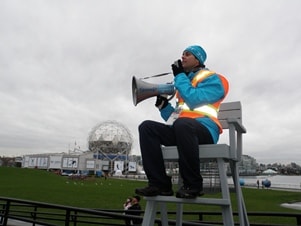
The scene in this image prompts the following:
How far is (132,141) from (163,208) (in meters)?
111

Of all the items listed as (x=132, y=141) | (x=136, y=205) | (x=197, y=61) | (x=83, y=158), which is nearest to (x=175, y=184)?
(x=197, y=61)

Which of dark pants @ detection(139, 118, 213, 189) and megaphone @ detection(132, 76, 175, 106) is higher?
megaphone @ detection(132, 76, 175, 106)

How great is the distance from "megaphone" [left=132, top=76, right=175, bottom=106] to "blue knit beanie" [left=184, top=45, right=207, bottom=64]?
14.7 inches

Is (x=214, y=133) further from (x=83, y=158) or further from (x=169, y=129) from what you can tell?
(x=83, y=158)

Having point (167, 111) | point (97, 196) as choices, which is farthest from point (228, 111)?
point (97, 196)

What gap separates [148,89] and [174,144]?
569mm

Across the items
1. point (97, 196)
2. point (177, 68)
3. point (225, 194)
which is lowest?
point (97, 196)

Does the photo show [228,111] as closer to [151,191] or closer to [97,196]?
[151,191]

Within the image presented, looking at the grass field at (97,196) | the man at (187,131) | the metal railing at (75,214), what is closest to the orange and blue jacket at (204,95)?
the man at (187,131)

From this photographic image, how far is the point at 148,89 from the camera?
9.52ft

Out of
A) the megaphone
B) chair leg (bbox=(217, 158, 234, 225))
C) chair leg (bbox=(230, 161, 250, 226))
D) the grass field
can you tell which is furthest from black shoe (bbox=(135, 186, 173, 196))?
the grass field

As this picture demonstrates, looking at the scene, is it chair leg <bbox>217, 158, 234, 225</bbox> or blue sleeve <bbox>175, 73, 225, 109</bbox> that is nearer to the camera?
chair leg <bbox>217, 158, 234, 225</bbox>

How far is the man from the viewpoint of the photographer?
241 cm

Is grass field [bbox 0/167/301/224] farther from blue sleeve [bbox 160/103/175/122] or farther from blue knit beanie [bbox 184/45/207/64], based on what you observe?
blue knit beanie [bbox 184/45/207/64]
